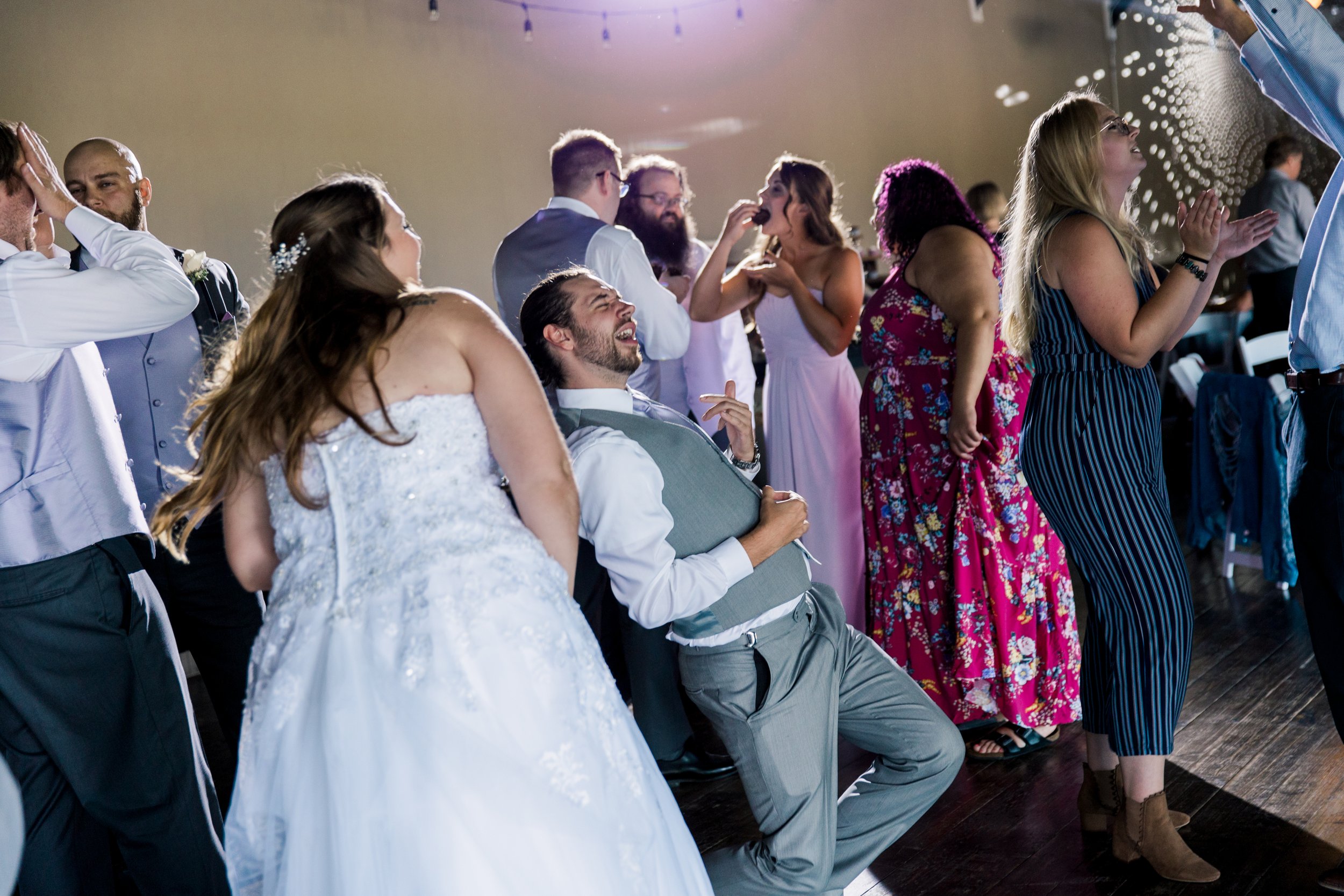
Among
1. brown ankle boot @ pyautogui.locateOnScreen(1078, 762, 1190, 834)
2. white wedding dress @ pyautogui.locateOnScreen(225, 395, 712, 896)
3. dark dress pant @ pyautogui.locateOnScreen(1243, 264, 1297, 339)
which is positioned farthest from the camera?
dark dress pant @ pyautogui.locateOnScreen(1243, 264, 1297, 339)

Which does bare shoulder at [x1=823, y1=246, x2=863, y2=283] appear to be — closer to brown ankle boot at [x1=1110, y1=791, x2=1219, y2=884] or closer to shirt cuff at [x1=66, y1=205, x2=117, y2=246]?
brown ankle boot at [x1=1110, y1=791, x2=1219, y2=884]

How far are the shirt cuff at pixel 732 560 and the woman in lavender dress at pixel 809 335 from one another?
5.19 ft

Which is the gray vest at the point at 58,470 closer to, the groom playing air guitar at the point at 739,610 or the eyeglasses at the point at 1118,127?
the groom playing air guitar at the point at 739,610

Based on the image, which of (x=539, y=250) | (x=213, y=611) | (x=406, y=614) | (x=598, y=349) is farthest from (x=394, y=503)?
(x=539, y=250)

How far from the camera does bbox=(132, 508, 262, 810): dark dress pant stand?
Result: 2.56 metres

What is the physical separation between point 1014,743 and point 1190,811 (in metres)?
0.54

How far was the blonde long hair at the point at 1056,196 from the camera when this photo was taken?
2312mm

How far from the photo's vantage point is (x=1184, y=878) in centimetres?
222

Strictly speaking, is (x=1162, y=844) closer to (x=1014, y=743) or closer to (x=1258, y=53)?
(x=1014, y=743)

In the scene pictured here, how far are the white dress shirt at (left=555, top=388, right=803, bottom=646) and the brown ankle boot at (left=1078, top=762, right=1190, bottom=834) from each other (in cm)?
111

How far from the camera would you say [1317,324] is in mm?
2062

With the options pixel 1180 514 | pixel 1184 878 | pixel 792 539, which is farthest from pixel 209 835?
pixel 1180 514

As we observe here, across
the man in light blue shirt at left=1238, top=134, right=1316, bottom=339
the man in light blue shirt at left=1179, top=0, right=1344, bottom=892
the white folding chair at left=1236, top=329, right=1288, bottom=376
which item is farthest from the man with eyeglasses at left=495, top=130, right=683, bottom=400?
the man in light blue shirt at left=1238, top=134, right=1316, bottom=339

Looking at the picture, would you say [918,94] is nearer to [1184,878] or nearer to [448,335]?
[1184,878]
